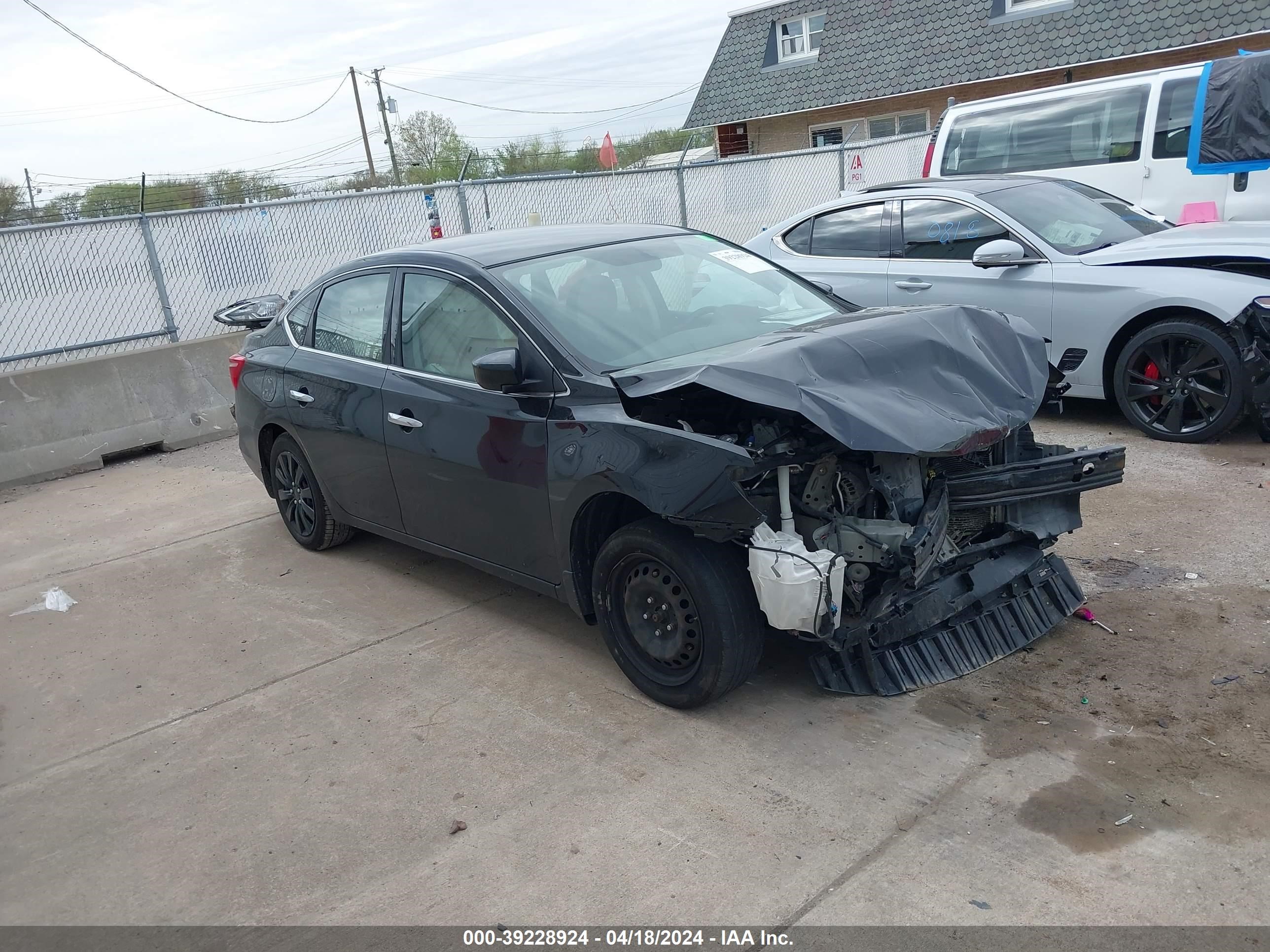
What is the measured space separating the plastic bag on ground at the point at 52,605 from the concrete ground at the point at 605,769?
0.60 feet

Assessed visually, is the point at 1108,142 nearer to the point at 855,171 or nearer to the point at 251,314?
the point at 855,171

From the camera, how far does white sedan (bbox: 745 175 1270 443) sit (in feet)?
21.1

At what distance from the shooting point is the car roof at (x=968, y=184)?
766 centimetres

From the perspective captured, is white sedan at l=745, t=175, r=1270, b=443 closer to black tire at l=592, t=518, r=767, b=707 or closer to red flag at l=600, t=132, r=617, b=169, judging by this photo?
black tire at l=592, t=518, r=767, b=707

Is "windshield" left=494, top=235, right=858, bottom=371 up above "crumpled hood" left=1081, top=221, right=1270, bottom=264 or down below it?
above

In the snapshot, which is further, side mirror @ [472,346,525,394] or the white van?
the white van

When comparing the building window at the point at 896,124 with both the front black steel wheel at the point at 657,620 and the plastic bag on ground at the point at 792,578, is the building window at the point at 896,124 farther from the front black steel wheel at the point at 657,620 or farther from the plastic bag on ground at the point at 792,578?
the plastic bag on ground at the point at 792,578

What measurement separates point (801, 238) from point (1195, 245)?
2.84 m

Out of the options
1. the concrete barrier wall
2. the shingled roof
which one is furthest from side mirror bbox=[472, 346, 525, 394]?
the shingled roof

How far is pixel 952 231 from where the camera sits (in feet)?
25.0

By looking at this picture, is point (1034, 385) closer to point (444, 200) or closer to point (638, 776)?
point (638, 776)

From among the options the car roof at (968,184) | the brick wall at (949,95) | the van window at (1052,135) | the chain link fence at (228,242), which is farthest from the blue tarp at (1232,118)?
the brick wall at (949,95)

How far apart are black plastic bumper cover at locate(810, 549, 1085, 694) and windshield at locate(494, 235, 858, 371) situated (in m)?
1.40

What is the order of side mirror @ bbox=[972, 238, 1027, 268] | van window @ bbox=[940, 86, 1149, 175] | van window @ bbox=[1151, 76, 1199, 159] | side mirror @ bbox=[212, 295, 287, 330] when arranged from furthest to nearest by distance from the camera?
van window @ bbox=[940, 86, 1149, 175] < van window @ bbox=[1151, 76, 1199, 159] < side mirror @ bbox=[212, 295, 287, 330] < side mirror @ bbox=[972, 238, 1027, 268]
